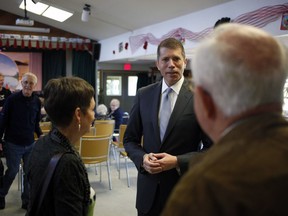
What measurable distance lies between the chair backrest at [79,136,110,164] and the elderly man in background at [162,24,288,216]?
10.3ft

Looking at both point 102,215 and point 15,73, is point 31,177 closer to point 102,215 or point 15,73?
point 102,215

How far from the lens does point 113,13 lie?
17.4 feet

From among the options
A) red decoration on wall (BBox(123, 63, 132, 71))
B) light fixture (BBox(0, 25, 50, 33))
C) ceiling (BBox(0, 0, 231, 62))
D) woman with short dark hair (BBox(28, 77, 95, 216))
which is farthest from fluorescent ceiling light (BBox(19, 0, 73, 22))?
woman with short dark hair (BBox(28, 77, 95, 216))

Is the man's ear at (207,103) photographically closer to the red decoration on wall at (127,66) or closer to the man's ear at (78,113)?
the man's ear at (78,113)

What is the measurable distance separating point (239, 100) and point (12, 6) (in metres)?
7.16

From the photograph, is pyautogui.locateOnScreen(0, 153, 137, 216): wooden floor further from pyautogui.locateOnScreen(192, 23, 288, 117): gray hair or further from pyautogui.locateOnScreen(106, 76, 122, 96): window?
pyautogui.locateOnScreen(106, 76, 122, 96): window

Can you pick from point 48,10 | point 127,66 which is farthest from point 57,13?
point 127,66

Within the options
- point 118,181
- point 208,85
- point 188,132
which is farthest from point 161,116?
point 118,181

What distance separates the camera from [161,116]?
1574 millimetres

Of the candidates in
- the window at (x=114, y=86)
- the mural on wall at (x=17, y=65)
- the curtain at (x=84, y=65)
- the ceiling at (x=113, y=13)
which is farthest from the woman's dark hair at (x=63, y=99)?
the window at (x=114, y=86)

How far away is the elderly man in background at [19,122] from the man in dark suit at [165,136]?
6.25ft

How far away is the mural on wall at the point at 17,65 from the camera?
724cm

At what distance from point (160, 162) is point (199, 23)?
3228mm

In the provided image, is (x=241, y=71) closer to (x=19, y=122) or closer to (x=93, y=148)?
(x=19, y=122)
